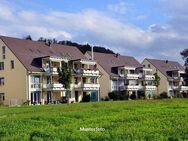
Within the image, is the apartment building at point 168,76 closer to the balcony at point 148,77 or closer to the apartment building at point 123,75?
the apartment building at point 123,75

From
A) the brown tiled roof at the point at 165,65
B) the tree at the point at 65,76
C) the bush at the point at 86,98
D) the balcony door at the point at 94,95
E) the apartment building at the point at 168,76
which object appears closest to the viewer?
the tree at the point at 65,76

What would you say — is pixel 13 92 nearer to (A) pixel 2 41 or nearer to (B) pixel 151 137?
(A) pixel 2 41

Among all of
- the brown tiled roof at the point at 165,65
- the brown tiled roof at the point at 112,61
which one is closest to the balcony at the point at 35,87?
the brown tiled roof at the point at 112,61

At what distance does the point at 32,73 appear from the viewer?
67.9m

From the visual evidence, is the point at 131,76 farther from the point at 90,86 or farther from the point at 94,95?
the point at 90,86

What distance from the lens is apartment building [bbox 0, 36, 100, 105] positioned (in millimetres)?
67688

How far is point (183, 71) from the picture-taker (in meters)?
116

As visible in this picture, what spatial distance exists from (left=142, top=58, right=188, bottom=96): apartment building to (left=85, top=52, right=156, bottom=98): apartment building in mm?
4585

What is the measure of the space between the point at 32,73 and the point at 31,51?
601 cm

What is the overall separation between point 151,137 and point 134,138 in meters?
0.49

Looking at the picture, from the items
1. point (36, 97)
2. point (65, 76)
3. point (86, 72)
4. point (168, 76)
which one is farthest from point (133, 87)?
point (65, 76)

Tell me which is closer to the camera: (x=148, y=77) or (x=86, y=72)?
(x=86, y=72)

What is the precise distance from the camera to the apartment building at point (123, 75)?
88250mm

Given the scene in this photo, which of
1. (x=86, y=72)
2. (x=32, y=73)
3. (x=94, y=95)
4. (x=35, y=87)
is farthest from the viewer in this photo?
(x=94, y=95)
